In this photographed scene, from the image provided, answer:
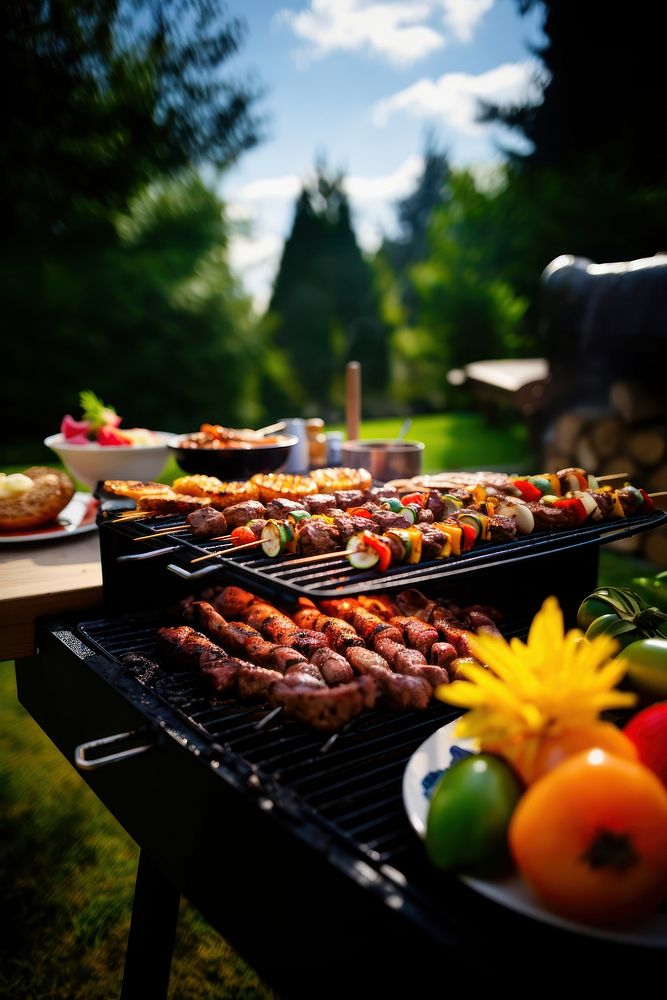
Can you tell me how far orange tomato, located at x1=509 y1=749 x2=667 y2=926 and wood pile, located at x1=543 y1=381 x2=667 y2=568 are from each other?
5.78m

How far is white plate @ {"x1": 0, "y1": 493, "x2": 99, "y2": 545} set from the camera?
3.00m

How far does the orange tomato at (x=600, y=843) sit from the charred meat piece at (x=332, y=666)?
961mm

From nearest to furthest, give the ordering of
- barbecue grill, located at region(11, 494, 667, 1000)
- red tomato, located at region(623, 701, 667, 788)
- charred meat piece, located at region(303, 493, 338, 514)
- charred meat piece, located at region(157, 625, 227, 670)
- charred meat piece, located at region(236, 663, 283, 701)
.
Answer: barbecue grill, located at region(11, 494, 667, 1000), red tomato, located at region(623, 701, 667, 788), charred meat piece, located at region(236, 663, 283, 701), charred meat piece, located at region(157, 625, 227, 670), charred meat piece, located at region(303, 493, 338, 514)

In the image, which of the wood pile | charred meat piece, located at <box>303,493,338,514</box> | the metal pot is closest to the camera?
charred meat piece, located at <box>303,493,338,514</box>

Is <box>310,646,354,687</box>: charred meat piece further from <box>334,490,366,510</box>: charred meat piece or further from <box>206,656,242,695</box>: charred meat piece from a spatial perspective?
<box>334,490,366,510</box>: charred meat piece

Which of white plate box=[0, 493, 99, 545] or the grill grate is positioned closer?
the grill grate

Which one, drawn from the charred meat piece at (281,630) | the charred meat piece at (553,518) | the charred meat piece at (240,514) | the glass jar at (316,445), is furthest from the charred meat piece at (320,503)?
the glass jar at (316,445)

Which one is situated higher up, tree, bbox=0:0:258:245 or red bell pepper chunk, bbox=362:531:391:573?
tree, bbox=0:0:258:245

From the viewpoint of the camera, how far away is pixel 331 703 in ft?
5.52

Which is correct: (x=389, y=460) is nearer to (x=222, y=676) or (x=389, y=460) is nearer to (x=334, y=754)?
(x=222, y=676)

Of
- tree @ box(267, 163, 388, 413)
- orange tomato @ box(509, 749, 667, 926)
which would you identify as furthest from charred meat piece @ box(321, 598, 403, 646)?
tree @ box(267, 163, 388, 413)

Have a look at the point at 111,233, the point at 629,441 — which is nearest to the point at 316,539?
the point at 629,441

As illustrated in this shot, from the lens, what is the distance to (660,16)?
40.9 feet

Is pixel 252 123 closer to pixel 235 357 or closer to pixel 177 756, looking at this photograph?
pixel 235 357
